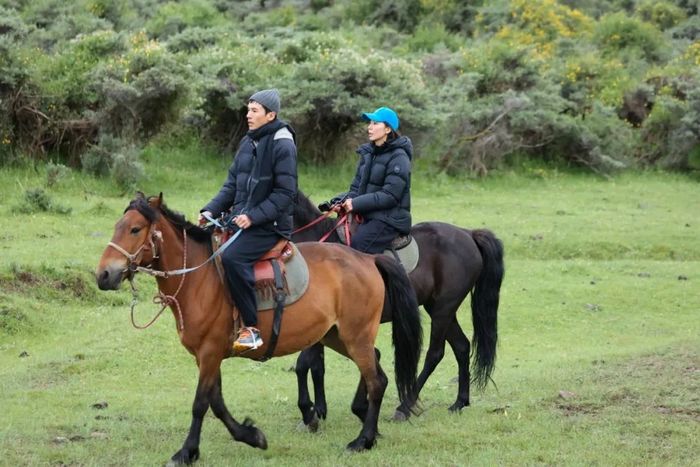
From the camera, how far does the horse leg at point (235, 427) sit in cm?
828

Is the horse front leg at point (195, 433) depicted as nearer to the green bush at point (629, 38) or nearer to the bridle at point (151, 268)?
the bridle at point (151, 268)

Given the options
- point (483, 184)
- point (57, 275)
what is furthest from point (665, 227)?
point (57, 275)

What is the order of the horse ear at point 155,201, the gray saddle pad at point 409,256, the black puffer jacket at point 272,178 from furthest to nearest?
the gray saddle pad at point 409,256
the black puffer jacket at point 272,178
the horse ear at point 155,201

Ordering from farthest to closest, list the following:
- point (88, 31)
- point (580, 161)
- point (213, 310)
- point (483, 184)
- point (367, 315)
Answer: point (88, 31) < point (580, 161) < point (483, 184) < point (367, 315) < point (213, 310)

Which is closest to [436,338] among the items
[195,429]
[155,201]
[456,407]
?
[456,407]

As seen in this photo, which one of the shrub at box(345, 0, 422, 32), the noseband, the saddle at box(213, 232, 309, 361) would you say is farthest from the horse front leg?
the shrub at box(345, 0, 422, 32)

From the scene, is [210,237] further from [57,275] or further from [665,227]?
[665,227]

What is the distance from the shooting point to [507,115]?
93.7 feet

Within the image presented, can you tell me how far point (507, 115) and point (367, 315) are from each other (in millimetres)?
20501

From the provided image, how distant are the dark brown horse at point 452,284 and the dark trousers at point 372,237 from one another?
0.95 feet

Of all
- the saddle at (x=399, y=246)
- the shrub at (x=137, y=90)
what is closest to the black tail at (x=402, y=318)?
the saddle at (x=399, y=246)

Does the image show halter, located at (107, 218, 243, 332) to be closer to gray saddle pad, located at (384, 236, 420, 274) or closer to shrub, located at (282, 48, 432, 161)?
gray saddle pad, located at (384, 236, 420, 274)

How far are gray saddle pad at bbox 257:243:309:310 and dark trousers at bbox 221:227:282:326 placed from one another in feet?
0.31

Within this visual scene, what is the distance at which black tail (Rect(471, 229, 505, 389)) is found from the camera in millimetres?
10828
